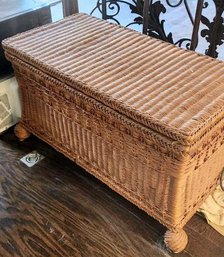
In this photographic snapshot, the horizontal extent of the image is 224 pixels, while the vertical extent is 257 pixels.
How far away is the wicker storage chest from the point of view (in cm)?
77

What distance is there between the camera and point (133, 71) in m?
0.92

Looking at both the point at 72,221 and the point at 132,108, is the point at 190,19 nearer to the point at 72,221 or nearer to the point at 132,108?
the point at 132,108

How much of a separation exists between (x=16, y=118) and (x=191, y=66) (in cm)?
75

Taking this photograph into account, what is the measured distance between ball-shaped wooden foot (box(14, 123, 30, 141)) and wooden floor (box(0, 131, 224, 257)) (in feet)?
0.39

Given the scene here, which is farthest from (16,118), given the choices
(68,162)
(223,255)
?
(223,255)

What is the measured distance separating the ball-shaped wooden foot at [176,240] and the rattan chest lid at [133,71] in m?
0.34

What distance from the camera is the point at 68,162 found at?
48.6 inches


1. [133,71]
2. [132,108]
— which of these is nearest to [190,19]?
[133,71]

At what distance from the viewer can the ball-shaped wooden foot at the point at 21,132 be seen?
1288mm

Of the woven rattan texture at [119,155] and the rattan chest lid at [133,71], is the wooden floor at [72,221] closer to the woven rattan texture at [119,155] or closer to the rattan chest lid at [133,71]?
the woven rattan texture at [119,155]

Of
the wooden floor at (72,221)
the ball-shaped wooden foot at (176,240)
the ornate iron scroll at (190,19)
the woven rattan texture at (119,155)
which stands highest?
the ornate iron scroll at (190,19)

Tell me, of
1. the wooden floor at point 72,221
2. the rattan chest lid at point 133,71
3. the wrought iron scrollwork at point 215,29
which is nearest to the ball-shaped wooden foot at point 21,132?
the wooden floor at point 72,221

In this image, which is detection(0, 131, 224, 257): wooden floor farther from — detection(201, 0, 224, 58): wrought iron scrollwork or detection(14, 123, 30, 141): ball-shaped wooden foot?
detection(201, 0, 224, 58): wrought iron scrollwork

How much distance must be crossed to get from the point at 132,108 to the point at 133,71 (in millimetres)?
174
